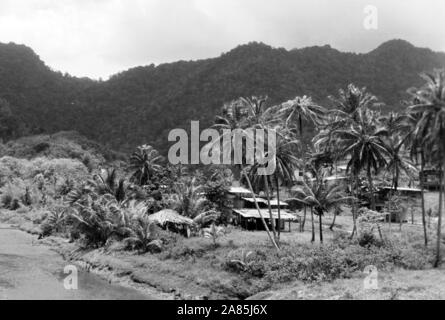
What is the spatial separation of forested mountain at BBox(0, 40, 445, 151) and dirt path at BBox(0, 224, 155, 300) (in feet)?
265

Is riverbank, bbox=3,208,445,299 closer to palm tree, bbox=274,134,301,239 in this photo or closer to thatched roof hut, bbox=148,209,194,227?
thatched roof hut, bbox=148,209,194,227

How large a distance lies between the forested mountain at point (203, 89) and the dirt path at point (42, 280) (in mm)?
80890

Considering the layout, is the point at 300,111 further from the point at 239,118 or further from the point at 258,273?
the point at 258,273

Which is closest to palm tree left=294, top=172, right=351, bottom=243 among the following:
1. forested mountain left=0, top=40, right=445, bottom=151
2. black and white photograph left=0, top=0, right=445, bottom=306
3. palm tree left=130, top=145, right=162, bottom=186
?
black and white photograph left=0, top=0, right=445, bottom=306

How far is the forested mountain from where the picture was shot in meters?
139

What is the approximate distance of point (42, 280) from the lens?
3941 cm

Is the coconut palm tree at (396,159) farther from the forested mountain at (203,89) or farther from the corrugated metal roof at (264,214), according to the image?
the forested mountain at (203,89)

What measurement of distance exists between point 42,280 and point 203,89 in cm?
12157

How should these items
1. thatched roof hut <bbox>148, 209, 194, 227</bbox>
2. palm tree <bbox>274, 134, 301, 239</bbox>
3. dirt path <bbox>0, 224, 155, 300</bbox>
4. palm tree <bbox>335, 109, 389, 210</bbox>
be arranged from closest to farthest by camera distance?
dirt path <bbox>0, 224, 155, 300</bbox>, palm tree <bbox>274, 134, 301, 239</bbox>, palm tree <bbox>335, 109, 389, 210</bbox>, thatched roof hut <bbox>148, 209, 194, 227</bbox>

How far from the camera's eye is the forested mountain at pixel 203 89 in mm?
139000

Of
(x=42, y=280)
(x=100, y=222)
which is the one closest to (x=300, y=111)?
(x=100, y=222)

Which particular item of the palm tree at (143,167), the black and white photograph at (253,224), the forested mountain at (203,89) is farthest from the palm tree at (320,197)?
the forested mountain at (203,89)

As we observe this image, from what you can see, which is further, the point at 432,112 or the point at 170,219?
the point at 170,219

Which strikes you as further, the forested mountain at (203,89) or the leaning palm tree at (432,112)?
the forested mountain at (203,89)
